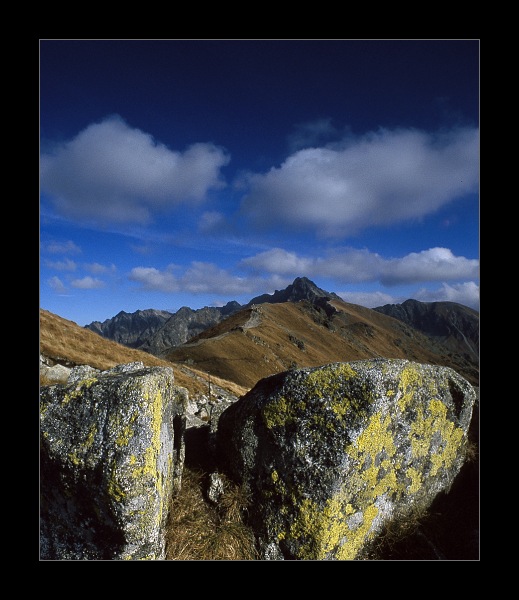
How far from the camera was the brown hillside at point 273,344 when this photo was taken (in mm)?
67250

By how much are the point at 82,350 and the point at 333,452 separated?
41005 millimetres

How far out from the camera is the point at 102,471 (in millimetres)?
5242

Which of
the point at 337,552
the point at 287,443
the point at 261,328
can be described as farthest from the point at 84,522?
the point at 261,328

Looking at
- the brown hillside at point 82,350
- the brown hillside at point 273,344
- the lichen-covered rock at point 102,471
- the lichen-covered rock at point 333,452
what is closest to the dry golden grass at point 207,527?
the lichen-covered rock at point 333,452

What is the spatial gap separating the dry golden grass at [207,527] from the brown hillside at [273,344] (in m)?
53.3

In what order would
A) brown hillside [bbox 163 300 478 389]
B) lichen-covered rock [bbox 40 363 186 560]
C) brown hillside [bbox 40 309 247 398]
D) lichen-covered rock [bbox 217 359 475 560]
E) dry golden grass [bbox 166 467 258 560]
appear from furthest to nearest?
brown hillside [bbox 163 300 478 389]
brown hillside [bbox 40 309 247 398]
lichen-covered rock [bbox 217 359 475 560]
dry golden grass [bbox 166 467 258 560]
lichen-covered rock [bbox 40 363 186 560]

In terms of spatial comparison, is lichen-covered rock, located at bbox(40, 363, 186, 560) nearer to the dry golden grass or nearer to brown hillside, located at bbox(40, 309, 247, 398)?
the dry golden grass

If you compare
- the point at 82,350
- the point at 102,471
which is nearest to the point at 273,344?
the point at 82,350

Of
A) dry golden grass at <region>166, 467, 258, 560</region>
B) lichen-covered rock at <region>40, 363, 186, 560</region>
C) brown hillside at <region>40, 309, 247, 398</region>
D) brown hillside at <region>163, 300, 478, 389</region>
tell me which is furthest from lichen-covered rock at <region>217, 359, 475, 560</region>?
brown hillside at <region>163, 300, 478, 389</region>

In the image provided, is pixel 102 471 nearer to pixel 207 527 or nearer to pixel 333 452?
pixel 207 527

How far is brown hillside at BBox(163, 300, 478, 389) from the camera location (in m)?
67.2

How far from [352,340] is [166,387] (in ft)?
564

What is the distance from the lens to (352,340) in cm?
17125

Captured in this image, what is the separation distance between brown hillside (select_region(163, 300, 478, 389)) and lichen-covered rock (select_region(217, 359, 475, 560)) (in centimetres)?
5355
